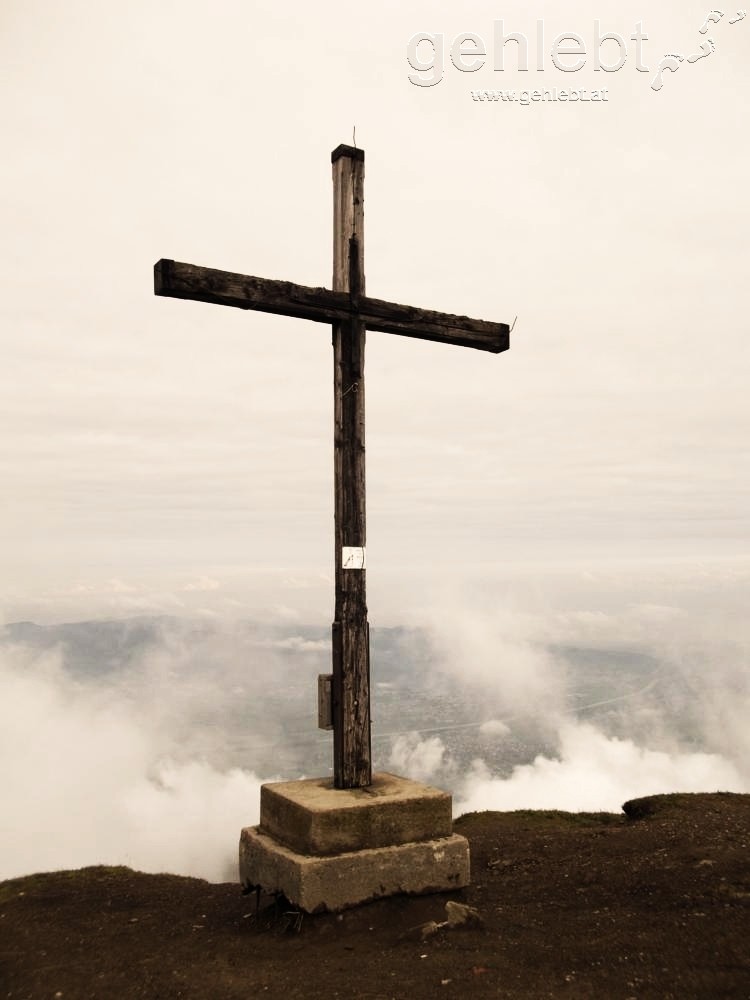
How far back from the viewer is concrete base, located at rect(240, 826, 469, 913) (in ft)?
22.0

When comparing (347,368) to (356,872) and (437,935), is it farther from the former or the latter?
(437,935)

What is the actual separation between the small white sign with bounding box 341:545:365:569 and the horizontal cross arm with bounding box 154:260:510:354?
259 centimetres

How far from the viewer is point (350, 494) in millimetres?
7977

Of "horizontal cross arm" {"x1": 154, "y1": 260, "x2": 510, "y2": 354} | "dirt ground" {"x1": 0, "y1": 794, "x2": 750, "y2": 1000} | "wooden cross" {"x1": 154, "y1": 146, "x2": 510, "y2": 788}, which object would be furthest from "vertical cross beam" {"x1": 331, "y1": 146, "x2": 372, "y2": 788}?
"dirt ground" {"x1": 0, "y1": 794, "x2": 750, "y2": 1000}

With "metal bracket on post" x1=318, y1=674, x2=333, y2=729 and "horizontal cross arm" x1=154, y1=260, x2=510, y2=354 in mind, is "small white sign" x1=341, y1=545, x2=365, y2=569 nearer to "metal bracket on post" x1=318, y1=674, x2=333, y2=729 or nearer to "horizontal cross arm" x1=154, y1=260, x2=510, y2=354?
"metal bracket on post" x1=318, y1=674, x2=333, y2=729

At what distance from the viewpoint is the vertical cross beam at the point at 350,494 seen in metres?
7.78

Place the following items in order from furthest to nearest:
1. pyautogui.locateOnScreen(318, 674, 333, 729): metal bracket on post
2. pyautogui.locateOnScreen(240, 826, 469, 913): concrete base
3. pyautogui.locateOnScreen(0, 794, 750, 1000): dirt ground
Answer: pyautogui.locateOnScreen(318, 674, 333, 729): metal bracket on post, pyautogui.locateOnScreen(240, 826, 469, 913): concrete base, pyautogui.locateOnScreen(0, 794, 750, 1000): dirt ground

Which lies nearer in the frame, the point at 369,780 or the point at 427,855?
the point at 427,855

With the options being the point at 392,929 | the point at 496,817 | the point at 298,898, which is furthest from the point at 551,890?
the point at 496,817

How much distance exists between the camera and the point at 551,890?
7871 mm

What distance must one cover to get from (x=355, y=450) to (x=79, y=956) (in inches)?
217

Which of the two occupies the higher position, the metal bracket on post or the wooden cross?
the wooden cross

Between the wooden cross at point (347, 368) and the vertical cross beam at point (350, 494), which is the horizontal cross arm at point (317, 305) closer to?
the wooden cross at point (347, 368)

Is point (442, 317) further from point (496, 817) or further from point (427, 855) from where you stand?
point (496, 817)
